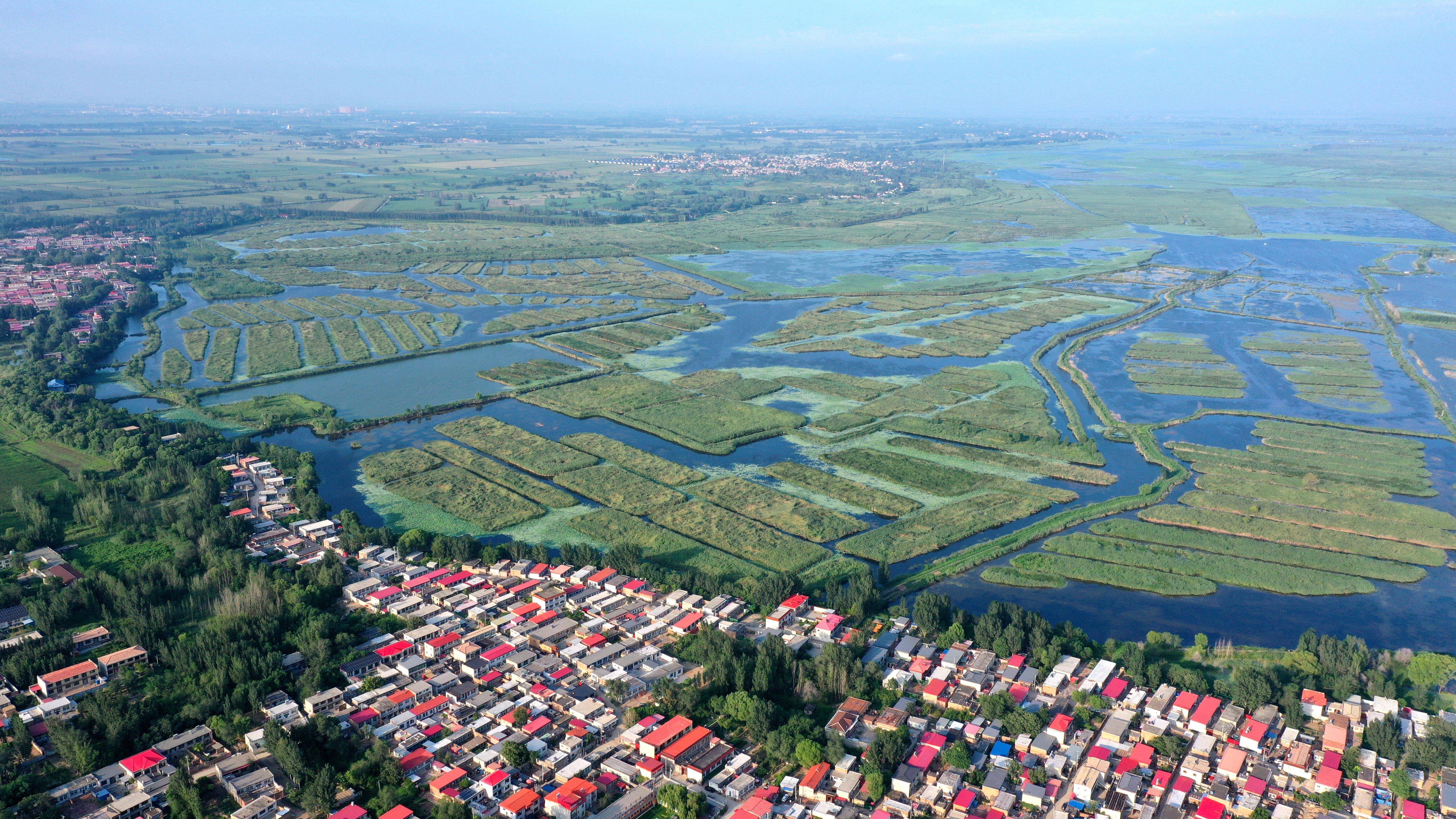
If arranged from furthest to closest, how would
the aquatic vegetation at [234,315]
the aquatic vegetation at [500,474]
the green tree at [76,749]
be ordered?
the aquatic vegetation at [234,315]
the aquatic vegetation at [500,474]
the green tree at [76,749]

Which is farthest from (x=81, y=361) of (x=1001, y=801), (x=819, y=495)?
(x=1001, y=801)

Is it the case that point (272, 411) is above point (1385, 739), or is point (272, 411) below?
above

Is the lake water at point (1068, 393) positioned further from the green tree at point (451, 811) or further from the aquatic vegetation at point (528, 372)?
the green tree at point (451, 811)

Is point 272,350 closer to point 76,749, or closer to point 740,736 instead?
point 76,749

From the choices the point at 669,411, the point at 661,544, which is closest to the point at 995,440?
the point at 669,411

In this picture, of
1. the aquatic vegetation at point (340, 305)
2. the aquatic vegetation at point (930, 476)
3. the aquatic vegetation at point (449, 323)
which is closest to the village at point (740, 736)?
the aquatic vegetation at point (930, 476)

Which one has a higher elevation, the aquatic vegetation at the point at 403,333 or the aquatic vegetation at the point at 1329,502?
the aquatic vegetation at the point at 403,333
